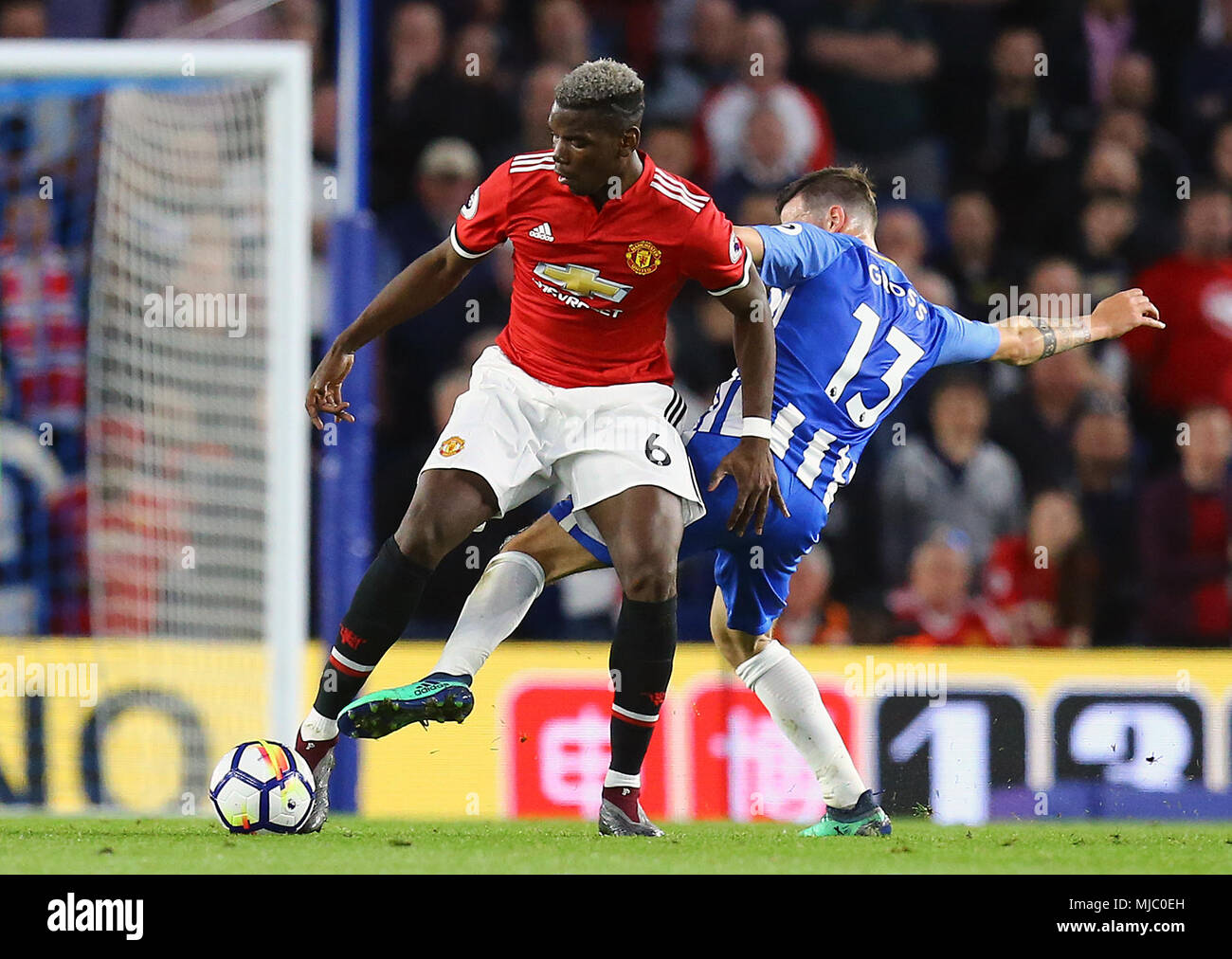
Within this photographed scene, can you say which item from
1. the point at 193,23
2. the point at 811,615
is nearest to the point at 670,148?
the point at 811,615

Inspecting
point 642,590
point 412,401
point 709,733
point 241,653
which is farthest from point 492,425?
point 412,401

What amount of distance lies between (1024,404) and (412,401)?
114 inches

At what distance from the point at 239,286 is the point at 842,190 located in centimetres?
263

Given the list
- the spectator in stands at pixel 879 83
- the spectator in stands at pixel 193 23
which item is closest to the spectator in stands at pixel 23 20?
the spectator in stands at pixel 193 23

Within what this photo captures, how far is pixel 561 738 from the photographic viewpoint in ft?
24.5

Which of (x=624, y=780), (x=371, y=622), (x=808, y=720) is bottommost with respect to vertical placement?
(x=624, y=780)

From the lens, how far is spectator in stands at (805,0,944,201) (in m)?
9.71

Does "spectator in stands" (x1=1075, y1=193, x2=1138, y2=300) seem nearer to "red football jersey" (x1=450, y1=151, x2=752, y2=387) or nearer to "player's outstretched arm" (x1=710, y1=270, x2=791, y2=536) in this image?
"player's outstretched arm" (x1=710, y1=270, x2=791, y2=536)

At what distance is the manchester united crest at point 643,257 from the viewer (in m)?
4.96

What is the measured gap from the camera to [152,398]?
24.2 ft

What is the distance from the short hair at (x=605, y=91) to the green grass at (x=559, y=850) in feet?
6.18

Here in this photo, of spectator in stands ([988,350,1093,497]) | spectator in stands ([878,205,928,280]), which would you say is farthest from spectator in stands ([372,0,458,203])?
spectator in stands ([988,350,1093,497])

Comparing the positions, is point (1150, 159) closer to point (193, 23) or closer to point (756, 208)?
point (756, 208)

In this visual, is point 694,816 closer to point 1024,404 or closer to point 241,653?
point 241,653
